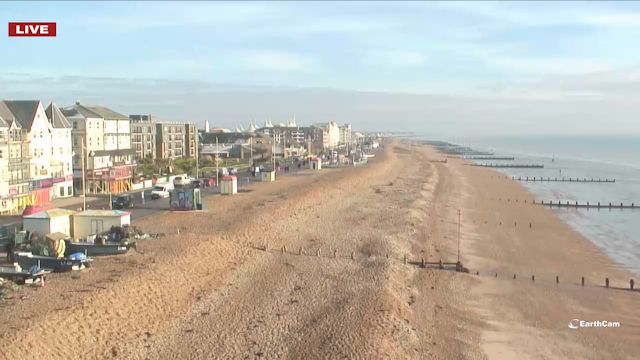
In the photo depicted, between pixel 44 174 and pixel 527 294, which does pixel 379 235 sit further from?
pixel 44 174

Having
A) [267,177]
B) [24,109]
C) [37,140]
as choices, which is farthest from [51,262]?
[267,177]

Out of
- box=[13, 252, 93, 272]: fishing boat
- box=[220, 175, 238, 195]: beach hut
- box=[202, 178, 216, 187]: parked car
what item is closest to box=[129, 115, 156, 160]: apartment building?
box=[202, 178, 216, 187]: parked car

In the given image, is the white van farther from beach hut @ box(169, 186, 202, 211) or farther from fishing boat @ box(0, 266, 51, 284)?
fishing boat @ box(0, 266, 51, 284)

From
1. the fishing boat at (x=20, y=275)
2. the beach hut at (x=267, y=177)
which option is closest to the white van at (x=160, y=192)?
the beach hut at (x=267, y=177)

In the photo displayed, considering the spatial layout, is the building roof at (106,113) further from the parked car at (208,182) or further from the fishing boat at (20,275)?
the fishing boat at (20,275)

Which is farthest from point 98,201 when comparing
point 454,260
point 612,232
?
point 612,232

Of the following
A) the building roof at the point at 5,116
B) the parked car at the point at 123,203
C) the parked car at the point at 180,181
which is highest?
the building roof at the point at 5,116
